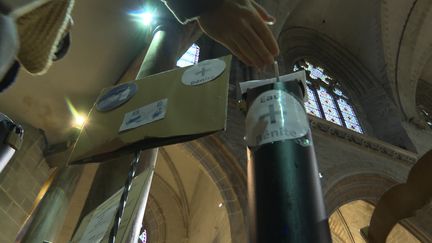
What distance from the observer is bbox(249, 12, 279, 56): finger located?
51.4 inches

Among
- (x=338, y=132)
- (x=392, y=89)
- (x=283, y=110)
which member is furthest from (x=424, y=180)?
(x=392, y=89)

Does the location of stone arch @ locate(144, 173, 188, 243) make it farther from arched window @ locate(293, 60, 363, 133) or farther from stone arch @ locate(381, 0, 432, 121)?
stone arch @ locate(381, 0, 432, 121)

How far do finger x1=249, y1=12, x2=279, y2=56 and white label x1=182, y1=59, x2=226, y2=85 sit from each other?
215 mm

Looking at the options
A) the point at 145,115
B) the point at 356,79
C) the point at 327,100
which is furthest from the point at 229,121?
the point at 356,79

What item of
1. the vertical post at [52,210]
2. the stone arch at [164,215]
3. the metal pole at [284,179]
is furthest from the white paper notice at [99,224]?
the stone arch at [164,215]

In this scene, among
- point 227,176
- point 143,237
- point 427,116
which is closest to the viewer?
point 227,176

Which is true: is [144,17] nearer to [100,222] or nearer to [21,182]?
[21,182]

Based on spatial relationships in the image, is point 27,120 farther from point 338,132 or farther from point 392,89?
point 392,89

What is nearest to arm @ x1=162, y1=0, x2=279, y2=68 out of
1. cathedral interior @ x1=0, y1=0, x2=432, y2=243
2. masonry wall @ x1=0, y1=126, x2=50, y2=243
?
cathedral interior @ x1=0, y1=0, x2=432, y2=243

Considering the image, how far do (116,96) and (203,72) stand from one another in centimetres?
27

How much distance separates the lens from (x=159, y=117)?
103 cm

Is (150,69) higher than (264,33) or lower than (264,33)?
higher

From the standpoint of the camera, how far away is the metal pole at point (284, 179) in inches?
45.2

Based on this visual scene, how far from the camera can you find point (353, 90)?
11617 mm
